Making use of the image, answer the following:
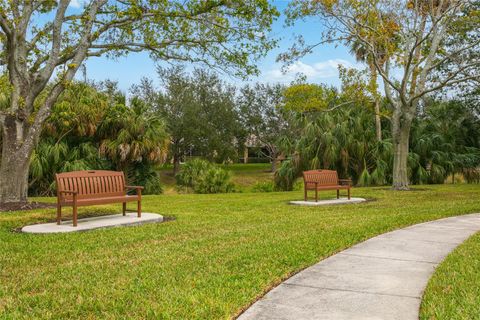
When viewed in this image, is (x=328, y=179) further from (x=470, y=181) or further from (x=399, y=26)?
(x=470, y=181)

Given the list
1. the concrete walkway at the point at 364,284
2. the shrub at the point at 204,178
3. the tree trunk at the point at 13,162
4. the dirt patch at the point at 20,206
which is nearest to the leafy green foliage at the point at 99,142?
the shrub at the point at 204,178

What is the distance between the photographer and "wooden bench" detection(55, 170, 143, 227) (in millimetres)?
8766

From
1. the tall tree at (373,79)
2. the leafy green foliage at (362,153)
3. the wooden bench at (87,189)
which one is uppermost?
the tall tree at (373,79)

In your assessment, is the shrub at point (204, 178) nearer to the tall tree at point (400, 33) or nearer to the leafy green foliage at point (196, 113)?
the tall tree at point (400, 33)

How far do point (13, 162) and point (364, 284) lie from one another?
10.1 metres

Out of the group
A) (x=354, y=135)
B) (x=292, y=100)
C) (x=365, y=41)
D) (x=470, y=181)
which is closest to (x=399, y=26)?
(x=365, y=41)

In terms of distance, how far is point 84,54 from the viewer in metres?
13.0

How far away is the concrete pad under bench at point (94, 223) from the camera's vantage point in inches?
331

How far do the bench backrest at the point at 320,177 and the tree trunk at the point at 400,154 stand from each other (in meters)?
5.61

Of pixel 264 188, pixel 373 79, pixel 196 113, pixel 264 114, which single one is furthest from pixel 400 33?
pixel 264 114

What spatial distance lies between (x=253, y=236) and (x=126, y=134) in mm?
14204

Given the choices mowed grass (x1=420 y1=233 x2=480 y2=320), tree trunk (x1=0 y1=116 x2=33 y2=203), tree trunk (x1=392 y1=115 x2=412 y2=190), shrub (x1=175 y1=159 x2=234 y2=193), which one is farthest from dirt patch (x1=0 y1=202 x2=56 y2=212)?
tree trunk (x1=392 y1=115 x2=412 y2=190)

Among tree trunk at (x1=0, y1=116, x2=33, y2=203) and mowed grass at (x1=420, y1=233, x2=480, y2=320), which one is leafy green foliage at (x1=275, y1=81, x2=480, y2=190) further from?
mowed grass at (x1=420, y1=233, x2=480, y2=320)

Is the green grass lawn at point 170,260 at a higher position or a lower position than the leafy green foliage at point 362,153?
lower
